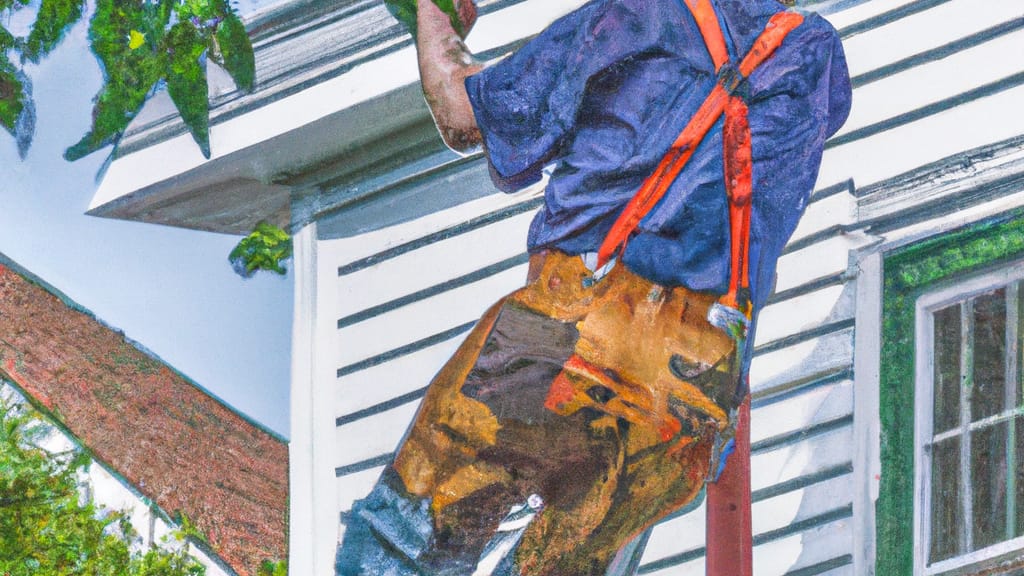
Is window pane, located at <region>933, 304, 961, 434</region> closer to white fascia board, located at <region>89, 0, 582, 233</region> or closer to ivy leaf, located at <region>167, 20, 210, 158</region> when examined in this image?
white fascia board, located at <region>89, 0, 582, 233</region>

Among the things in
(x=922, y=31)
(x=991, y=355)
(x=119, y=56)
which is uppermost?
(x=922, y=31)

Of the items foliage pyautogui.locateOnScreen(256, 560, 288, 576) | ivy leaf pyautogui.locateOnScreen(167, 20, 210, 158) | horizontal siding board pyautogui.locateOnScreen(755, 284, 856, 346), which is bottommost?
foliage pyautogui.locateOnScreen(256, 560, 288, 576)

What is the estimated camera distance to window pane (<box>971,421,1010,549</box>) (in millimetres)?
2672

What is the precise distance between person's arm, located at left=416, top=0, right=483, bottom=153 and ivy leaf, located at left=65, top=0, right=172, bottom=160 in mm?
519

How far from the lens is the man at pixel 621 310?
2305 mm

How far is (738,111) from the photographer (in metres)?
2.29

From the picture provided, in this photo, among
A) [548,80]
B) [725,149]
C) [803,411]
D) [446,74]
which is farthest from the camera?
[803,411]

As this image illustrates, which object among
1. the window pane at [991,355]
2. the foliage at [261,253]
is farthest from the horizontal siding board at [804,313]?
the foliage at [261,253]

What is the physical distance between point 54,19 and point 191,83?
0.29m

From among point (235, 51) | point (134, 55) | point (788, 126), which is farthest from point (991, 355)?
point (134, 55)

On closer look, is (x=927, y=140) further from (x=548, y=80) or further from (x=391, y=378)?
(x=391, y=378)

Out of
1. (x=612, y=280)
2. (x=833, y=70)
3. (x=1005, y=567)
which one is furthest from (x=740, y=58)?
(x=1005, y=567)

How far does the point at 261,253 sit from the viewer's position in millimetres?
2682

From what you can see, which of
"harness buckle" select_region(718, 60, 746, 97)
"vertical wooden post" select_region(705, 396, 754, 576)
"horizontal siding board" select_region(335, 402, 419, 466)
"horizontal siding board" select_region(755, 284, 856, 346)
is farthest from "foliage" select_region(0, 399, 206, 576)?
"harness buckle" select_region(718, 60, 746, 97)
